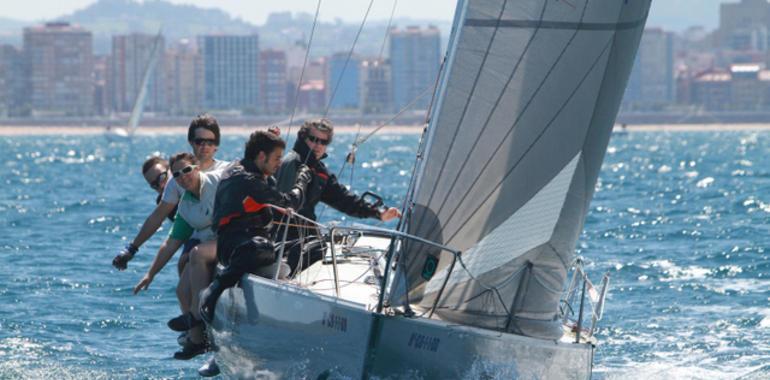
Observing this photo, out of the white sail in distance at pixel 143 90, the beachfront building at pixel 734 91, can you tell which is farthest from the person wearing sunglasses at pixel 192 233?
the beachfront building at pixel 734 91

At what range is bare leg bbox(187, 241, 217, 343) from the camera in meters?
7.08

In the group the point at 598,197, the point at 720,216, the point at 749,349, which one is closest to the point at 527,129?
the point at 749,349

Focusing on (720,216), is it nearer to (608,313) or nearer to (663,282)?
(663,282)

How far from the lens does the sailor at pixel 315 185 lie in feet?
23.8

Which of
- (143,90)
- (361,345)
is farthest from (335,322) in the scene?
(143,90)

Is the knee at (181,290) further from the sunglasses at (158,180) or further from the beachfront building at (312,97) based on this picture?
the beachfront building at (312,97)

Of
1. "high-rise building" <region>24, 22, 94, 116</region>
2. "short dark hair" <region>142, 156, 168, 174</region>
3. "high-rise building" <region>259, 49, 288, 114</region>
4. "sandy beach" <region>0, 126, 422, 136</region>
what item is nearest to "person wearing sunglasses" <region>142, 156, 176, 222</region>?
"short dark hair" <region>142, 156, 168, 174</region>

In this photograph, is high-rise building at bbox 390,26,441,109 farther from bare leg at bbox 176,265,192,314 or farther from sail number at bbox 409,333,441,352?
sail number at bbox 409,333,441,352

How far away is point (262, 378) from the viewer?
665 cm

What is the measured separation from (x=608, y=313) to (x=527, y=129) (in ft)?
15.0

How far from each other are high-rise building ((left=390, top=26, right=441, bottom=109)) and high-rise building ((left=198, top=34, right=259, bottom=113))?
49.6ft

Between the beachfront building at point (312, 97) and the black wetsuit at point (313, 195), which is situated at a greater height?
the black wetsuit at point (313, 195)

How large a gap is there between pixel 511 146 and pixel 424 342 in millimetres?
931

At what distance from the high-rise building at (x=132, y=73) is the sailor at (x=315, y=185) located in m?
155
